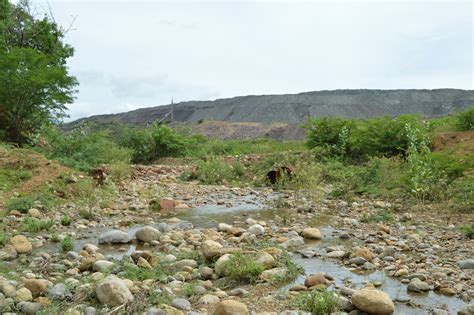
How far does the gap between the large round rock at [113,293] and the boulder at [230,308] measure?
0.71 metres

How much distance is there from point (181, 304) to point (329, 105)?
41.6 m

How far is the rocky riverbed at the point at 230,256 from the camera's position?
3.55 m

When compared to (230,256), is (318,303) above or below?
below

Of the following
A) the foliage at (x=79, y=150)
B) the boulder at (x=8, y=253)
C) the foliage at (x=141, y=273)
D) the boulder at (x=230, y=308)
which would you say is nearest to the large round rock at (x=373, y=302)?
the boulder at (x=230, y=308)

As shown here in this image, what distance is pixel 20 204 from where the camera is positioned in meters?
7.14

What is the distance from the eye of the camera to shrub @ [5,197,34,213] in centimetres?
705

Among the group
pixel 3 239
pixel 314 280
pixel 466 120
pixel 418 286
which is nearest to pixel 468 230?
pixel 418 286

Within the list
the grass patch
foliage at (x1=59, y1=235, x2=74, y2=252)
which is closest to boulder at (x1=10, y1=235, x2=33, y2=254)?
foliage at (x1=59, y1=235, x2=74, y2=252)

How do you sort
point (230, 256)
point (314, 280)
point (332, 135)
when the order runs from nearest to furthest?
point (314, 280) → point (230, 256) → point (332, 135)

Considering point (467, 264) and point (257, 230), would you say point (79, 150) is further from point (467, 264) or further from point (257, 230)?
point (467, 264)

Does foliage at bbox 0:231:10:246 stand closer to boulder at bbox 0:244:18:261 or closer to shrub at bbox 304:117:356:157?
boulder at bbox 0:244:18:261

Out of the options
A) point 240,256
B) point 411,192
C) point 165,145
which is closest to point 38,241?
point 240,256

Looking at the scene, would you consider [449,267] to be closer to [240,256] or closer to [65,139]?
[240,256]

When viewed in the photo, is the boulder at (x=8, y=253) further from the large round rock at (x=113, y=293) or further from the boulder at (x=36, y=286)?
the large round rock at (x=113, y=293)
